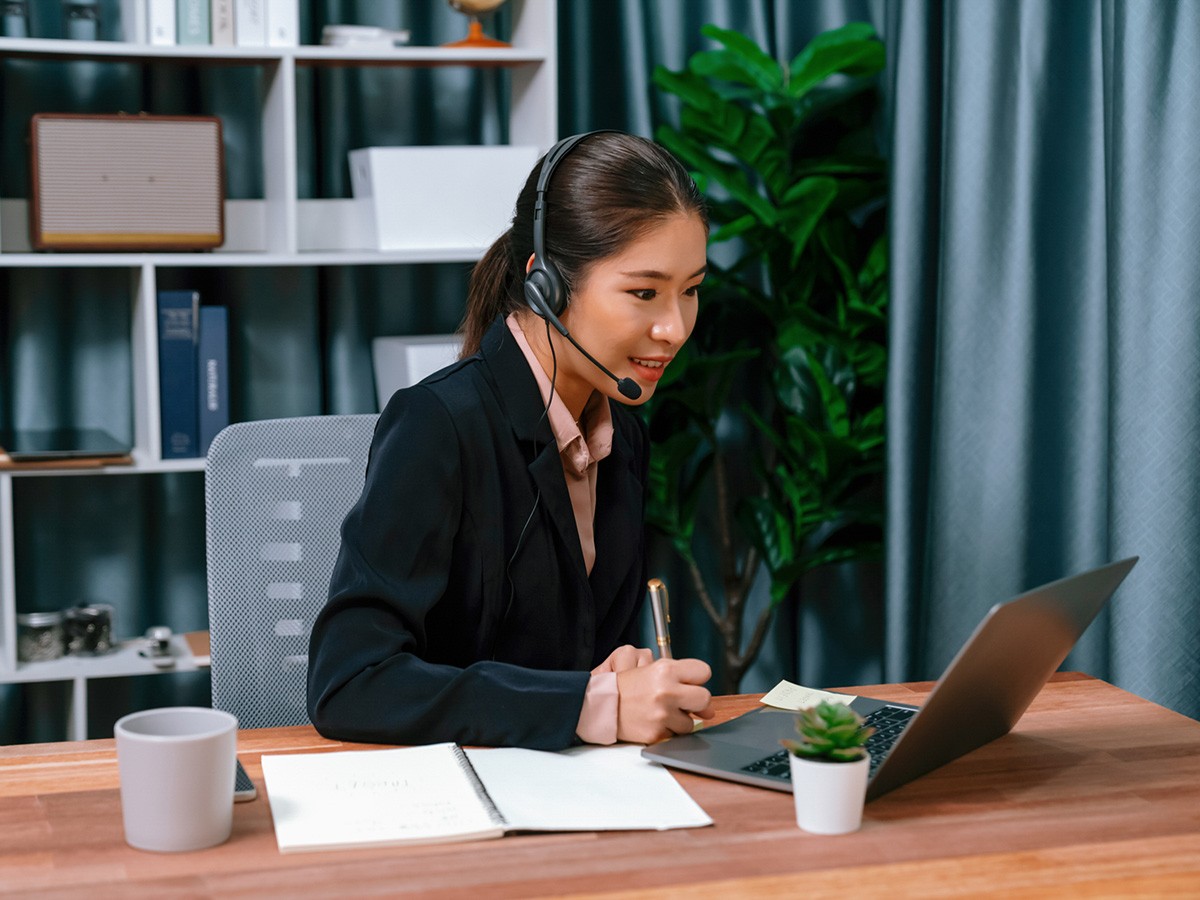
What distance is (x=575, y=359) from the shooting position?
4.75 feet

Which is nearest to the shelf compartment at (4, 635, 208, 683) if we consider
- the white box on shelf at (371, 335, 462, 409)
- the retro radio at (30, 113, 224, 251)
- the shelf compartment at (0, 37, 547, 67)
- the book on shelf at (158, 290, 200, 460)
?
the book on shelf at (158, 290, 200, 460)

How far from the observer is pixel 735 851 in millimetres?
929

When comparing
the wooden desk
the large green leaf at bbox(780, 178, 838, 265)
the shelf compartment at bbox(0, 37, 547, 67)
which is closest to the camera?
the wooden desk

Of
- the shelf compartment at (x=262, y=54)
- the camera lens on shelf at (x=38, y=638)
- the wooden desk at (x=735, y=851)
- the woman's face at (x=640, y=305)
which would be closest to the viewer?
the wooden desk at (x=735, y=851)

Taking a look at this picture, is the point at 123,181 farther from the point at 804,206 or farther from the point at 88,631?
the point at 804,206

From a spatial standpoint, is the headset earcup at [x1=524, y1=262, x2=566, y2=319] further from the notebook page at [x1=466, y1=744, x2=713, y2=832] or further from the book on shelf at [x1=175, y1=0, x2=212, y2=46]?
Answer: the book on shelf at [x1=175, y1=0, x2=212, y2=46]

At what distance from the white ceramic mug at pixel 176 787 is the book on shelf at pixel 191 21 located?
1646mm

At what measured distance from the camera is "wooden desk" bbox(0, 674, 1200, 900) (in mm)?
875

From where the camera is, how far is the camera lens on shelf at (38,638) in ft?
7.73

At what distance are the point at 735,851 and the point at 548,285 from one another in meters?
0.68

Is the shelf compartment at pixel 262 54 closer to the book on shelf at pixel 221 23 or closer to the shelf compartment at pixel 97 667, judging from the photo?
the book on shelf at pixel 221 23

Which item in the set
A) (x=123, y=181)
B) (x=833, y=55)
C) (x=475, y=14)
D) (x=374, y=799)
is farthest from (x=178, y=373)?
(x=374, y=799)

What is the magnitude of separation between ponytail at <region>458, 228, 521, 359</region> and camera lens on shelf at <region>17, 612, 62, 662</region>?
1.17m

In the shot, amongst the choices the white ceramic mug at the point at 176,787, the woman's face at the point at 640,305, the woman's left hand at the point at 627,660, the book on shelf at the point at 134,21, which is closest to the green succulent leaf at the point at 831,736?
the woman's left hand at the point at 627,660
